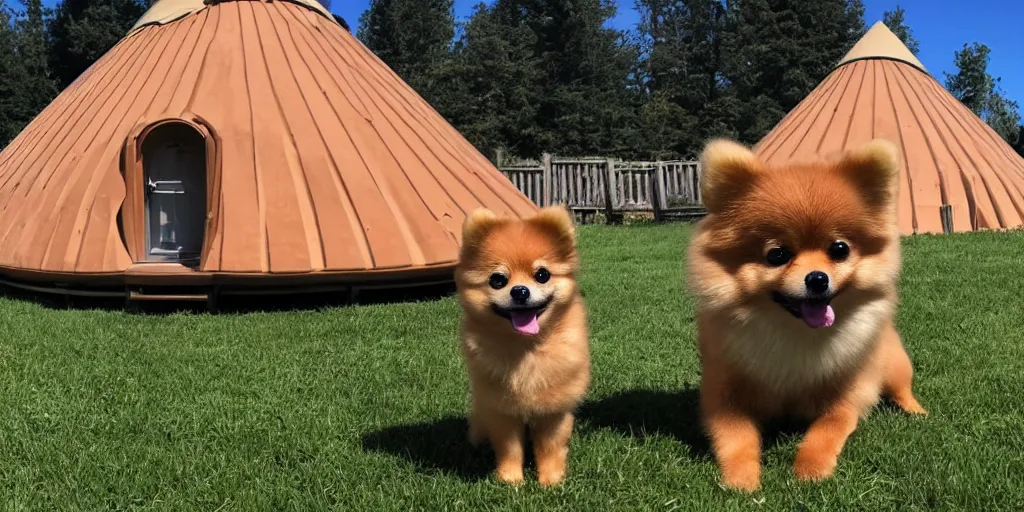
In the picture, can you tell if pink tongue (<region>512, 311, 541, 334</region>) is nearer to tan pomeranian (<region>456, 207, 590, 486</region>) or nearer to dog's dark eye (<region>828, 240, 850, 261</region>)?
tan pomeranian (<region>456, 207, 590, 486</region>)

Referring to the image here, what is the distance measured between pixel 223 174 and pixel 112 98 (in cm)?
234

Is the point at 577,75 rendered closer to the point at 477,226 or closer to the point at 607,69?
the point at 607,69

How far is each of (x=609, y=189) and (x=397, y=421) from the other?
12.2 metres

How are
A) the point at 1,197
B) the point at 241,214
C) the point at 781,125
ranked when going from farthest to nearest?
the point at 781,125, the point at 1,197, the point at 241,214

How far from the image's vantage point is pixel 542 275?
2447 millimetres

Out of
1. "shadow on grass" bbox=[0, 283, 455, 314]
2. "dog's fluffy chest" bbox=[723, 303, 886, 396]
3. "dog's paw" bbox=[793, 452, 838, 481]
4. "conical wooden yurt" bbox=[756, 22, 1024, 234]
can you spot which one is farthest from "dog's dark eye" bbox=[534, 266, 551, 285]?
"conical wooden yurt" bbox=[756, 22, 1024, 234]

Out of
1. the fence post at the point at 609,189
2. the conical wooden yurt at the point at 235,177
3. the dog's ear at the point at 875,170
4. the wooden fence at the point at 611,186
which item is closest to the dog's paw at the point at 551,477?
the dog's ear at the point at 875,170

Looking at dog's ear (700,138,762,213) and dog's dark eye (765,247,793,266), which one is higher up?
dog's ear (700,138,762,213)

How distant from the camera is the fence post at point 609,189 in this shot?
15.2 meters

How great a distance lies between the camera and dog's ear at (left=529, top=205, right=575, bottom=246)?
8.13 ft

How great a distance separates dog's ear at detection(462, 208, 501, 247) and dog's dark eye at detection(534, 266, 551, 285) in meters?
0.23

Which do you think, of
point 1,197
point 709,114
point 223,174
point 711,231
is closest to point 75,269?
point 223,174

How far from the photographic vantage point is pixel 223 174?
6793mm

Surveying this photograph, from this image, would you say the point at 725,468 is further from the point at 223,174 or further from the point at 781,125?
the point at 781,125
